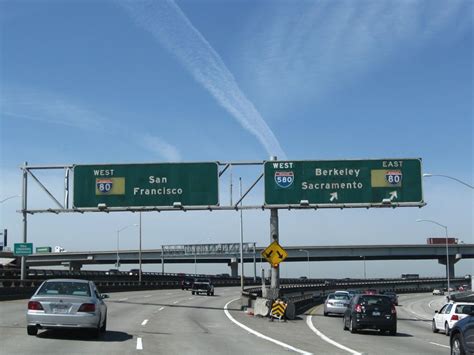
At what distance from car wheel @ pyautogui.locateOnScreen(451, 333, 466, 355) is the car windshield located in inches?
368

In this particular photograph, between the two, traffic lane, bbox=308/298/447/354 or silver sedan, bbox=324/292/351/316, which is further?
silver sedan, bbox=324/292/351/316

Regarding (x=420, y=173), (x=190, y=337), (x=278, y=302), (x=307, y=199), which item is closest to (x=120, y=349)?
(x=190, y=337)

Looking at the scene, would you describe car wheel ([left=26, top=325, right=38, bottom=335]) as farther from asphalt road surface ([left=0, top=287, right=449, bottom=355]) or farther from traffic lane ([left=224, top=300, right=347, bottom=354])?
traffic lane ([left=224, top=300, right=347, bottom=354])

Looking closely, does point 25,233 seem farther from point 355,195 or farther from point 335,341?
point 335,341

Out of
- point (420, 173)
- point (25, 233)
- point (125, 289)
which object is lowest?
point (125, 289)

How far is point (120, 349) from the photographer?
50.3ft

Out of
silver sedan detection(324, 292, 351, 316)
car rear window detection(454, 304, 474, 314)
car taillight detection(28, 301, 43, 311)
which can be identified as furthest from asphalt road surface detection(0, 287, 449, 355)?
silver sedan detection(324, 292, 351, 316)

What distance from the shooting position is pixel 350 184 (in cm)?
3275

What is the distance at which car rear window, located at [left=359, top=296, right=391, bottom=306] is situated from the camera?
24422 mm

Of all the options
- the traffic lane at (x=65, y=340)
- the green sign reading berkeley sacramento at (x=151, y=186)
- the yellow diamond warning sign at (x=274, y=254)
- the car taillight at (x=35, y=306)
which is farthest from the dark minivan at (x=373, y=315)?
the car taillight at (x=35, y=306)

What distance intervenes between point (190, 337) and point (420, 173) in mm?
17712

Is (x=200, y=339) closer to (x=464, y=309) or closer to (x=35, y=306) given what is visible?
(x=35, y=306)

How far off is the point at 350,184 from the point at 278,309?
24.5 ft

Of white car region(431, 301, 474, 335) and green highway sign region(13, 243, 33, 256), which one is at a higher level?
green highway sign region(13, 243, 33, 256)
